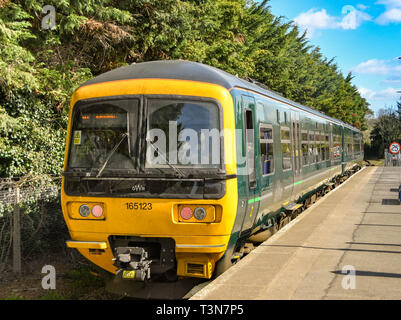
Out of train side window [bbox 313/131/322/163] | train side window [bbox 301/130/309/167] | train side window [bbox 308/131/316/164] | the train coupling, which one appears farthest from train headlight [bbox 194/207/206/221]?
train side window [bbox 313/131/322/163]

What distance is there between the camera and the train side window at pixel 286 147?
9.88 meters

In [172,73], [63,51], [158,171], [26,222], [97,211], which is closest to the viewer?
[158,171]

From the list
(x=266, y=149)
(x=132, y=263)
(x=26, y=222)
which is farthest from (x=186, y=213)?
(x=26, y=222)

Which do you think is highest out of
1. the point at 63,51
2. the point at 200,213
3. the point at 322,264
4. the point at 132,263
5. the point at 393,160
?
the point at 63,51

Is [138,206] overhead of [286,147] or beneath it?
beneath

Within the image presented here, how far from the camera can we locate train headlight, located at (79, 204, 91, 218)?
20.6 feet

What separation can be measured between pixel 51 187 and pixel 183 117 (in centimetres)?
486

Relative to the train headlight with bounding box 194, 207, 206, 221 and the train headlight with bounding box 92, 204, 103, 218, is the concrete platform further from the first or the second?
the train headlight with bounding box 92, 204, 103, 218

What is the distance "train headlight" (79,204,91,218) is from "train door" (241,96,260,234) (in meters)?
2.14

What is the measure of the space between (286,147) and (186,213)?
486 centimetres

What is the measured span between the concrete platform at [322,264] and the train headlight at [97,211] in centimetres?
169

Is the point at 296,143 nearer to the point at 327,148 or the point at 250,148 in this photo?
the point at 250,148

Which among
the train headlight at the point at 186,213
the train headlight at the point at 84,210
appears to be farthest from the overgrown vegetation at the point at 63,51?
the train headlight at the point at 186,213

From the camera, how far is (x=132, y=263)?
Result: 19.3 ft
